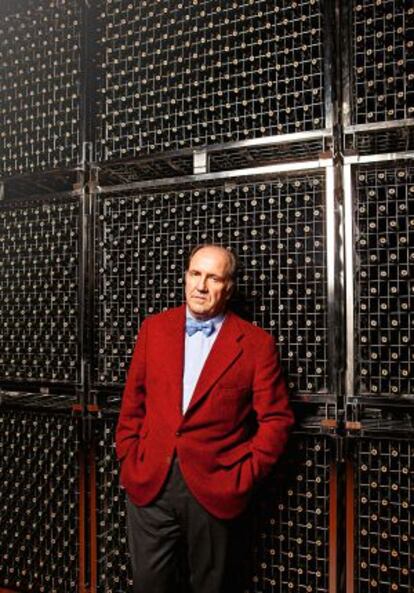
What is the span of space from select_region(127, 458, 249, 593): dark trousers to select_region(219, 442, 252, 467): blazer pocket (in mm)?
229

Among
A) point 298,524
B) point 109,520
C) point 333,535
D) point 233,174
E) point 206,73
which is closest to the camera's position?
point 333,535

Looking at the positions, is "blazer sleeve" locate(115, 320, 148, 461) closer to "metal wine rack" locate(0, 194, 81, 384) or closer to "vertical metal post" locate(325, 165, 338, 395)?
"metal wine rack" locate(0, 194, 81, 384)

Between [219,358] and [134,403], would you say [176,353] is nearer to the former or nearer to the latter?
[219,358]

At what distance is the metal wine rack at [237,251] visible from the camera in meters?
2.86

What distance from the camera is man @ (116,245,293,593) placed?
2.48 metres

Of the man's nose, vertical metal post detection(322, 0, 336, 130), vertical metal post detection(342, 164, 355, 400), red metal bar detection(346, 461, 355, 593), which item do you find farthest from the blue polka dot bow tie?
vertical metal post detection(322, 0, 336, 130)

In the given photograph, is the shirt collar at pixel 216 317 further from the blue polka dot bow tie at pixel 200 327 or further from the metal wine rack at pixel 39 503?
the metal wine rack at pixel 39 503

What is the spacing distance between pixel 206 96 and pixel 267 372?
1.67 meters

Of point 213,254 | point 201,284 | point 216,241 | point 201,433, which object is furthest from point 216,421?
point 216,241

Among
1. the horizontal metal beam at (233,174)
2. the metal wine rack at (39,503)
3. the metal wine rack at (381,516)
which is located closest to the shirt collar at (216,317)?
the horizontal metal beam at (233,174)

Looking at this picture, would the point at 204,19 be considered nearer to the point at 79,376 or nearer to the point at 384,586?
the point at 79,376

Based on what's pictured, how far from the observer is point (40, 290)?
3.60 metres

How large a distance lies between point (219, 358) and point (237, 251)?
2.43 ft

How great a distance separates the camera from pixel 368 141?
9.41ft
